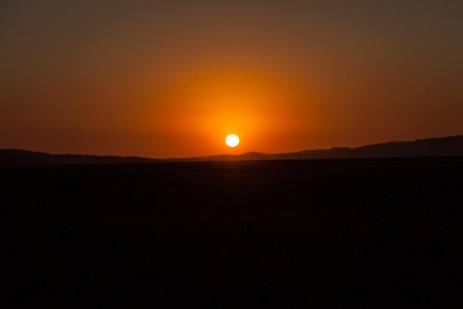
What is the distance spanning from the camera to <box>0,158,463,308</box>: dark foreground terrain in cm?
1025

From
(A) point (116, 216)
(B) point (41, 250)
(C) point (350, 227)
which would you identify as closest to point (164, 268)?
(B) point (41, 250)

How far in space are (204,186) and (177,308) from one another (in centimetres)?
2489

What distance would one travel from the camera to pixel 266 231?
16.4 meters

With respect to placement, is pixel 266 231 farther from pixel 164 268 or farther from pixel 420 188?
pixel 420 188

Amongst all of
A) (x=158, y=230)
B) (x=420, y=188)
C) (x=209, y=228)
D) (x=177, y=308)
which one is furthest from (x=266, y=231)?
(x=420, y=188)

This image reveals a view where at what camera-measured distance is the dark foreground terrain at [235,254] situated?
10250 millimetres

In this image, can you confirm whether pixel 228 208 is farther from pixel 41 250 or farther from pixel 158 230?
pixel 41 250

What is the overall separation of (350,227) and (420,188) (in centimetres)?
1445

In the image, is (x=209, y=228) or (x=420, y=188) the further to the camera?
(x=420, y=188)

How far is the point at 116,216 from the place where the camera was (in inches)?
808

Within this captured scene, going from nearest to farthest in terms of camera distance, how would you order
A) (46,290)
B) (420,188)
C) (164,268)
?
(46,290)
(164,268)
(420,188)

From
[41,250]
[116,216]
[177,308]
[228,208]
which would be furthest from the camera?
[228,208]

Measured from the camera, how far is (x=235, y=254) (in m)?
13.3

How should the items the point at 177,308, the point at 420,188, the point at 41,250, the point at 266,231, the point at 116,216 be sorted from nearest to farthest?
the point at 177,308
the point at 41,250
the point at 266,231
the point at 116,216
the point at 420,188
